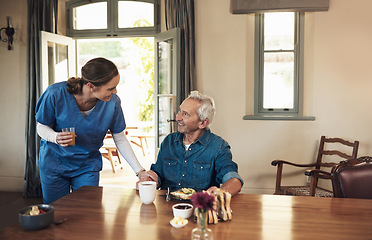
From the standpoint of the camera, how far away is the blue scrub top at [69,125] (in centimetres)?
226

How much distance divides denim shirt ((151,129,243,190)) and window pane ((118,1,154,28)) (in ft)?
10.4

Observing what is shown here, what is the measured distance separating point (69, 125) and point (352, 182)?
164 cm

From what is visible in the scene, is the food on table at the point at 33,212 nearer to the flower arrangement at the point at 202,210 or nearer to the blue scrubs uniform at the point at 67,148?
the flower arrangement at the point at 202,210

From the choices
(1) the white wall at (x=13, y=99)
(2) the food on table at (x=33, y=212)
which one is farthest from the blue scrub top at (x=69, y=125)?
(1) the white wall at (x=13, y=99)

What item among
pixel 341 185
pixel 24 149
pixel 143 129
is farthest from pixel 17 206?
pixel 143 129

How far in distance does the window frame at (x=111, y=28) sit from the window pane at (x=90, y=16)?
8 cm

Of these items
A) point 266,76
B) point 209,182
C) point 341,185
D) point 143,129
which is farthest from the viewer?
point 143,129

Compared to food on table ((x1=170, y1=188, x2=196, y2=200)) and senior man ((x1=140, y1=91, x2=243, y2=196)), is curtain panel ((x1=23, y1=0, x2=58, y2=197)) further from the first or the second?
food on table ((x1=170, y1=188, x2=196, y2=200))

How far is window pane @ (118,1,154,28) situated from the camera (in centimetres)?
504

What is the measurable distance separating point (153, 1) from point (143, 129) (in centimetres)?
504

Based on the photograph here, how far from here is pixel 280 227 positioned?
4.79 ft

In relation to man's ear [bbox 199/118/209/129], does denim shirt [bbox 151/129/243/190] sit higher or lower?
lower

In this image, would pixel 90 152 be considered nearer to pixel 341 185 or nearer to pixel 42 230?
pixel 42 230

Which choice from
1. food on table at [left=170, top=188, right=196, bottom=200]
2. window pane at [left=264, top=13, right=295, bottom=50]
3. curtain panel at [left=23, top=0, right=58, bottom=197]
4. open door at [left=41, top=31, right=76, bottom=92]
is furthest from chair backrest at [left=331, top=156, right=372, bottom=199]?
curtain panel at [left=23, top=0, right=58, bottom=197]
